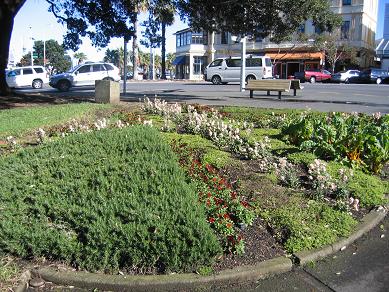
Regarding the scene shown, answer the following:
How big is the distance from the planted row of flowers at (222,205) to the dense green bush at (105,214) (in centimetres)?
23

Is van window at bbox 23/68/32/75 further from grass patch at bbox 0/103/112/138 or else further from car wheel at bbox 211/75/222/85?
grass patch at bbox 0/103/112/138

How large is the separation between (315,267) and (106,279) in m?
1.70

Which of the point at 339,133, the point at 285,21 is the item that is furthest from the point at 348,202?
the point at 285,21

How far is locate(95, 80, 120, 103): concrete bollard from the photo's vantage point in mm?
13305

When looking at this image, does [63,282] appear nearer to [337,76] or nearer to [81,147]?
[81,147]

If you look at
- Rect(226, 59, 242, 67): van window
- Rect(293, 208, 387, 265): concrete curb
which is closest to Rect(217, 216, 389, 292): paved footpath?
Rect(293, 208, 387, 265): concrete curb

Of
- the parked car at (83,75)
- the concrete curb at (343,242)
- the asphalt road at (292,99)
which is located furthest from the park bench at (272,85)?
the parked car at (83,75)

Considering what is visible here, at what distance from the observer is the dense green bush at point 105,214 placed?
3.26 m

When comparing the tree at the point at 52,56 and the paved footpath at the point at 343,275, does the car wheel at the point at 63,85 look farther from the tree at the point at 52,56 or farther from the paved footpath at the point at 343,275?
the tree at the point at 52,56

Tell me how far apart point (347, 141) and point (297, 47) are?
5394 centimetres

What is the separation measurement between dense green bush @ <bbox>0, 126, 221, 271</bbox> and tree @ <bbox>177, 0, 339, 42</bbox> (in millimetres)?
13189

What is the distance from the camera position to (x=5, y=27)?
14.9m

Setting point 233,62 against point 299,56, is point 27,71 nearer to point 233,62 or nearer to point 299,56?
point 233,62

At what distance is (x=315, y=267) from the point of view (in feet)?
11.6
